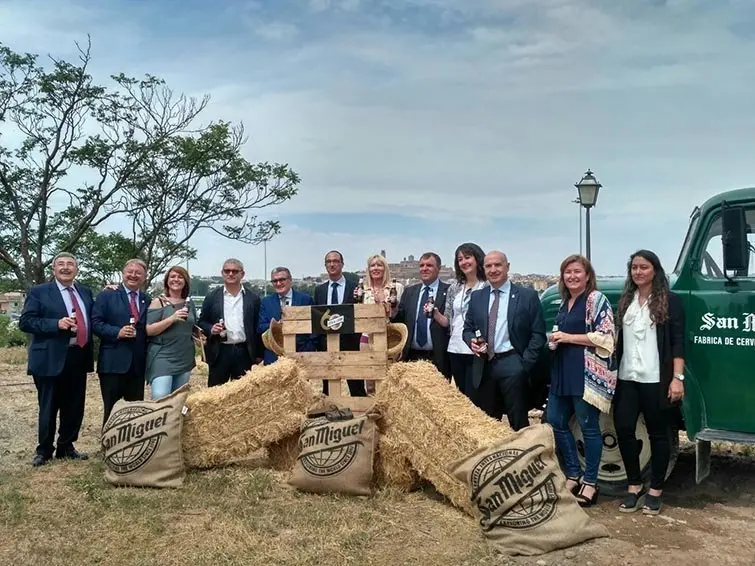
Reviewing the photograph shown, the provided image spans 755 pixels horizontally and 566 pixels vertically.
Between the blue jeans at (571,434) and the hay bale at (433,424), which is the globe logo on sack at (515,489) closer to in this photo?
the hay bale at (433,424)

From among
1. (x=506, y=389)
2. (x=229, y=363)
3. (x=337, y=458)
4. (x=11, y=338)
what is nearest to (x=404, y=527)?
(x=337, y=458)

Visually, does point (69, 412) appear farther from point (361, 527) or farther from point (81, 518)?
point (361, 527)

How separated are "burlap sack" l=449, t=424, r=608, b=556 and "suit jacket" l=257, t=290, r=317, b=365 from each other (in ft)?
7.53

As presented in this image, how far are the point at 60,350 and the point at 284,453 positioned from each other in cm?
213

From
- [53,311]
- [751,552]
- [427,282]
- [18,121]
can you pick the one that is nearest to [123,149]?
[18,121]

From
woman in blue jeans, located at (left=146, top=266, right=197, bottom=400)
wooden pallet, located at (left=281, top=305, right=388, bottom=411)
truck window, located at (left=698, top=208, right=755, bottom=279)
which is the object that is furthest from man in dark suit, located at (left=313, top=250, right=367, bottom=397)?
truck window, located at (left=698, top=208, right=755, bottom=279)

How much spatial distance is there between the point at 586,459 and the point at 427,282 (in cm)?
201

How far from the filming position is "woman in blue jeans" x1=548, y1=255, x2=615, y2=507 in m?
5.01

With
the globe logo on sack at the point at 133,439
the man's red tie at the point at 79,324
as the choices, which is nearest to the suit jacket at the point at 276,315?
the globe logo on sack at the point at 133,439

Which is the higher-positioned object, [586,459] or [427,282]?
[427,282]

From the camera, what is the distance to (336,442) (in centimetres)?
542

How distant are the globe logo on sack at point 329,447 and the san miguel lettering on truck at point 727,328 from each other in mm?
2623

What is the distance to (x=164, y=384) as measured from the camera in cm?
622

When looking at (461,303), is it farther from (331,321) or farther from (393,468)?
(393,468)
